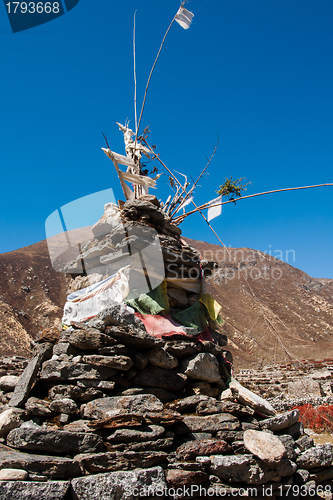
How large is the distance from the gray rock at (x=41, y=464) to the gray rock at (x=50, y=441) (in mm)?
89

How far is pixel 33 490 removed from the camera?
2871 millimetres

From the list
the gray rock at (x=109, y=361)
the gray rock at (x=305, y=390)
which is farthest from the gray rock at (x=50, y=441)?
the gray rock at (x=305, y=390)

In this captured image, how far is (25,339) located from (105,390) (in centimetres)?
3133

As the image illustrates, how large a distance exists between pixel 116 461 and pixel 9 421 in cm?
141

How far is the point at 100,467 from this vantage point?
3283mm

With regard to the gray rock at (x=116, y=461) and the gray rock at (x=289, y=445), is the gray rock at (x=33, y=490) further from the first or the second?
the gray rock at (x=289, y=445)

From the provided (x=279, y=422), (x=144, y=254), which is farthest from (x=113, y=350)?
(x=279, y=422)

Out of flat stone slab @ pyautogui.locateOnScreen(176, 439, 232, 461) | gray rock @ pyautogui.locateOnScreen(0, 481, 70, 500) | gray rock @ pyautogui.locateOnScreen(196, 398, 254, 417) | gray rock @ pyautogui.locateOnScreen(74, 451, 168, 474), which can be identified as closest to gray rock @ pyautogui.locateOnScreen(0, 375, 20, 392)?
gray rock @ pyautogui.locateOnScreen(74, 451, 168, 474)

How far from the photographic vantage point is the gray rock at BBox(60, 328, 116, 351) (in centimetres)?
419

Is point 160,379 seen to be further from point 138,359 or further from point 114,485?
point 114,485

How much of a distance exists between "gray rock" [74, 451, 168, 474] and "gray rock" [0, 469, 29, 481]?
1.71 ft

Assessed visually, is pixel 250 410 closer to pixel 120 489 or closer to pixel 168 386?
pixel 168 386

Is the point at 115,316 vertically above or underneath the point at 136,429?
above

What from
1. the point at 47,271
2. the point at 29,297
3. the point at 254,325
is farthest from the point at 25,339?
the point at 254,325
